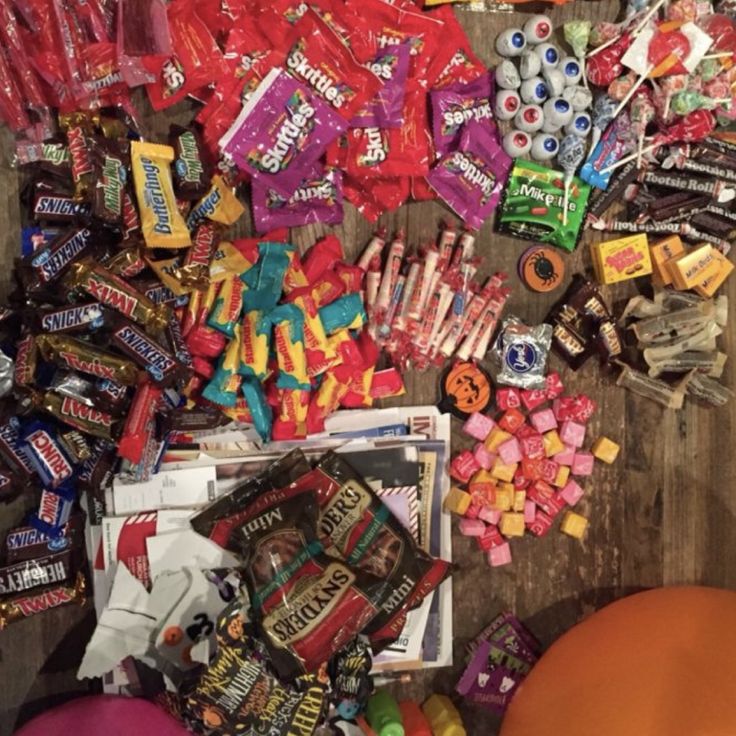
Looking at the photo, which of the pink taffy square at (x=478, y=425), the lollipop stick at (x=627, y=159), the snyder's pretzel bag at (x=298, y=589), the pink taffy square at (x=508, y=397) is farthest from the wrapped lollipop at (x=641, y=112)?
the snyder's pretzel bag at (x=298, y=589)

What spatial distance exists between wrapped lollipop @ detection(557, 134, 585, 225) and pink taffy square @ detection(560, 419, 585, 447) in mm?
607

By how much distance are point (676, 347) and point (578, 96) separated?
76 centimetres

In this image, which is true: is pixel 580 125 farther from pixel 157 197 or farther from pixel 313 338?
pixel 157 197

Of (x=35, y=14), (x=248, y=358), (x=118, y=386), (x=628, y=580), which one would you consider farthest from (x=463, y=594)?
(x=35, y=14)

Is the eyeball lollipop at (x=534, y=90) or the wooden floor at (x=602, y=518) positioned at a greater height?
the eyeball lollipop at (x=534, y=90)

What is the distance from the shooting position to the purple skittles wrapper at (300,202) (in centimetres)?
182

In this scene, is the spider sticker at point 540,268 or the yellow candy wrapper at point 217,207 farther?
the spider sticker at point 540,268

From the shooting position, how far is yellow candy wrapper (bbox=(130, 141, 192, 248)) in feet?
5.48

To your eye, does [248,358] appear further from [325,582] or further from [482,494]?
[482,494]

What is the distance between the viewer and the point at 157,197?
1.69m

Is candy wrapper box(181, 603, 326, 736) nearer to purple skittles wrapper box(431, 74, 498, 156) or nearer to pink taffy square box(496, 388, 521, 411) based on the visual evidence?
pink taffy square box(496, 388, 521, 411)

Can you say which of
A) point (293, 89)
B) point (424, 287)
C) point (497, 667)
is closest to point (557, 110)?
point (424, 287)

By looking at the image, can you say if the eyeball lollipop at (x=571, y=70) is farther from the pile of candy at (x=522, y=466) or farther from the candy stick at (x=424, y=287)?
the pile of candy at (x=522, y=466)

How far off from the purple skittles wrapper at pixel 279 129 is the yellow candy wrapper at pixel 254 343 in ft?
1.15
